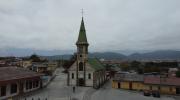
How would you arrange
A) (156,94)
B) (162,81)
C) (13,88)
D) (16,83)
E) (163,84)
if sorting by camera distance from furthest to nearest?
(162,81), (163,84), (156,94), (16,83), (13,88)

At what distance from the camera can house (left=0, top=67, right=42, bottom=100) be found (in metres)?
38.6

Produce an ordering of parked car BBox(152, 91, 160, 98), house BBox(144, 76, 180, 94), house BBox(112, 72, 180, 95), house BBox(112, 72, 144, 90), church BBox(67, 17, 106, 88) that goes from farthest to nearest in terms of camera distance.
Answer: church BBox(67, 17, 106, 88) < house BBox(112, 72, 144, 90) < house BBox(112, 72, 180, 95) < house BBox(144, 76, 180, 94) < parked car BBox(152, 91, 160, 98)

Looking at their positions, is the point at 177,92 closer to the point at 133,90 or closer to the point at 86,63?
the point at 133,90

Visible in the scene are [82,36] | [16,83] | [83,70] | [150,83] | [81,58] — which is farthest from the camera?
[82,36]

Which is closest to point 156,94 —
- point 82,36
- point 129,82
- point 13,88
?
point 129,82

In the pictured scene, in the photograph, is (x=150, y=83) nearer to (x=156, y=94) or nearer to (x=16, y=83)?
(x=156, y=94)

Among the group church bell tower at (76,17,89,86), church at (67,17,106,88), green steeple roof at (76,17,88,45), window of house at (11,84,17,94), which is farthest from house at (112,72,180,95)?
window of house at (11,84,17,94)

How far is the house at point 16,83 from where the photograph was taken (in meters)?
38.6

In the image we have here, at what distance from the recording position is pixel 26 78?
44656 millimetres

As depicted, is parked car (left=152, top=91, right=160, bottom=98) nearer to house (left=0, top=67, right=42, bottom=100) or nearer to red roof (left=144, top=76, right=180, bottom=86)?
red roof (left=144, top=76, right=180, bottom=86)

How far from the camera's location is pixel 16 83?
4166 centimetres

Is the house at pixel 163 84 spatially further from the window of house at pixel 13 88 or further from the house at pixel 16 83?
the window of house at pixel 13 88

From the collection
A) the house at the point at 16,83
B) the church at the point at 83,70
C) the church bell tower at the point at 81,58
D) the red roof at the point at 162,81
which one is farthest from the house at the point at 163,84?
the house at the point at 16,83

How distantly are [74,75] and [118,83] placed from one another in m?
10.5
